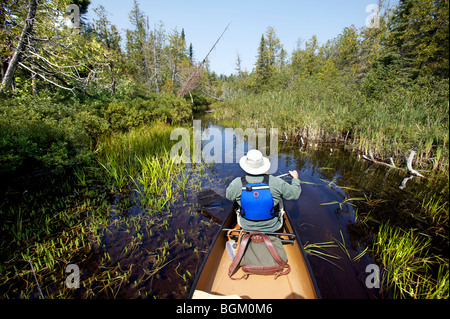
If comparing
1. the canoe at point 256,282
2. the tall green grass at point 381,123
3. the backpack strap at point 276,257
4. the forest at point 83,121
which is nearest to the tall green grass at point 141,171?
the forest at point 83,121

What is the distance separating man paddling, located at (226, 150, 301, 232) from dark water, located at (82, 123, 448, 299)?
1211 millimetres

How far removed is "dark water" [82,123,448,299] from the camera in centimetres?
268

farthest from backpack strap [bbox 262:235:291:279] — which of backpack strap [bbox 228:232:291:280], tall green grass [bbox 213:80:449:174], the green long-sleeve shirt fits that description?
tall green grass [bbox 213:80:449:174]

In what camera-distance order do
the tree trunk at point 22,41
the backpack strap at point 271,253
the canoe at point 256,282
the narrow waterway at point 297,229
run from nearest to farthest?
the canoe at point 256,282, the backpack strap at point 271,253, the narrow waterway at point 297,229, the tree trunk at point 22,41

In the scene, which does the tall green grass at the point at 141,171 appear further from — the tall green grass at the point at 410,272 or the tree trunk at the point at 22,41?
the tall green grass at the point at 410,272

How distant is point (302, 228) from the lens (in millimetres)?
3941

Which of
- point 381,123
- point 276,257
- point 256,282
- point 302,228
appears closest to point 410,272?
point 302,228

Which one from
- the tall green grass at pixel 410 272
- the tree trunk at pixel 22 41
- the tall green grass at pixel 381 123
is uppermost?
the tree trunk at pixel 22 41

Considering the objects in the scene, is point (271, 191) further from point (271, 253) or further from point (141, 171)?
point (141, 171)

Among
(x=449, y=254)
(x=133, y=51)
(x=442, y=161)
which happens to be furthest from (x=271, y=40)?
(x=449, y=254)

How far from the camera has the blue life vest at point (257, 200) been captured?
8.14 feet

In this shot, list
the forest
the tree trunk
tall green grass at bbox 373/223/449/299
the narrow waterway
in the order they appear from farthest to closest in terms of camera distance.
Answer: the tree trunk → the forest → the narrow waterway → tall green grass at bbox 373/223/449/299

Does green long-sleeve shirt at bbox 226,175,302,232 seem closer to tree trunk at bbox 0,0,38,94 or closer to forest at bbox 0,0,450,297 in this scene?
forest at bbox 0,0,450,297

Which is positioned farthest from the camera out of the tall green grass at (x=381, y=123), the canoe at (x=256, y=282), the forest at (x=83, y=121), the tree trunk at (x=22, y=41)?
the tree trunk at (x=22, y=41)
